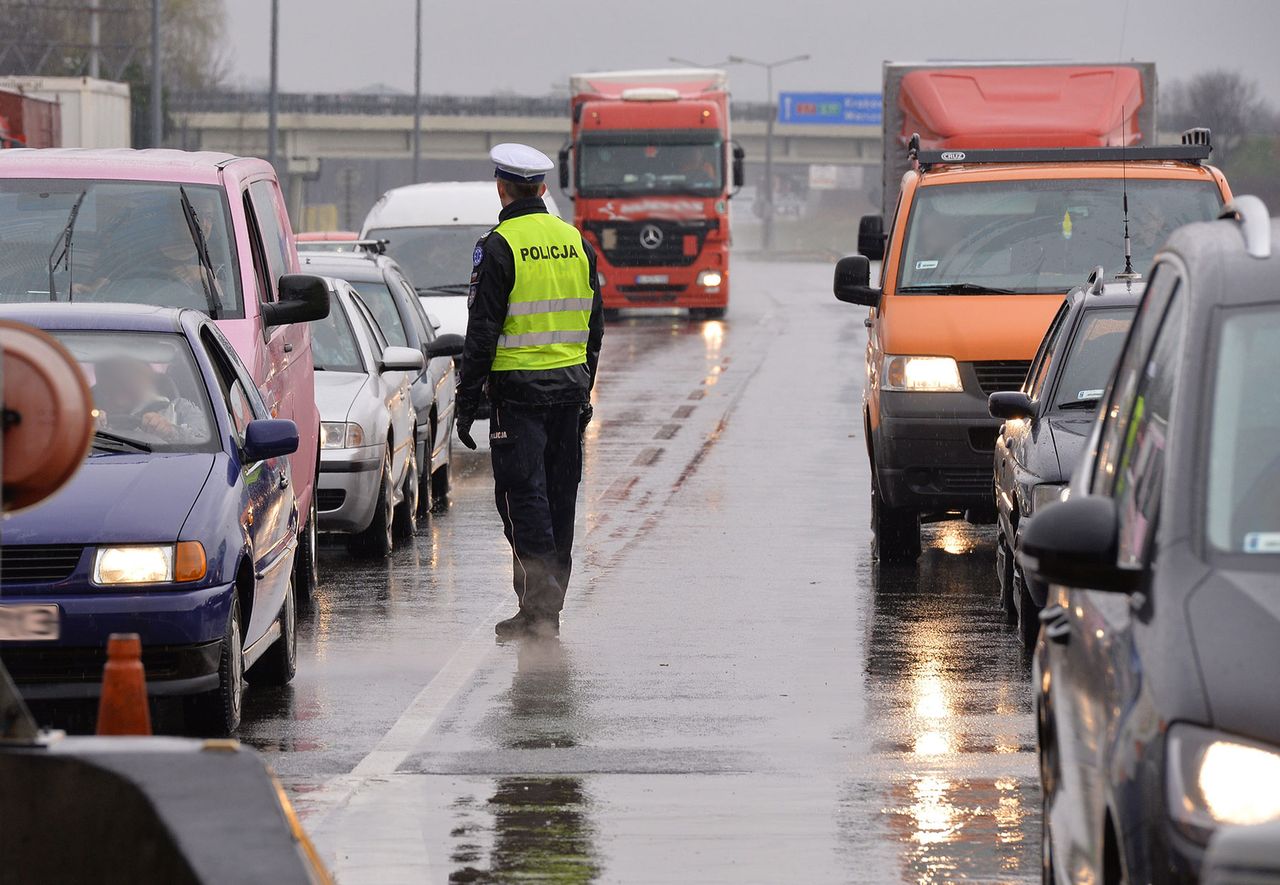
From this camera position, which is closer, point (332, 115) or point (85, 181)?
point (85, 181)

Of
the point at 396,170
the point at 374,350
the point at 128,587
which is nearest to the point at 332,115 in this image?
the point at 396,170

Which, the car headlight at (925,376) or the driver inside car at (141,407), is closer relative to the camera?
the driver inside car at (141,407)

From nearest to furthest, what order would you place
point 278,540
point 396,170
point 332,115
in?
point 278,540 → point 332,115 → point 396,170

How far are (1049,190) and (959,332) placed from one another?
160 cm

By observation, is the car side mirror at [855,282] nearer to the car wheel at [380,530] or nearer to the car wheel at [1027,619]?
the car wheel at [380,530]

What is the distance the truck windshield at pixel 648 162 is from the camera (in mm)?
39625

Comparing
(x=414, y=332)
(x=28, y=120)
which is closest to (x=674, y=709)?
(x=414, y=332)

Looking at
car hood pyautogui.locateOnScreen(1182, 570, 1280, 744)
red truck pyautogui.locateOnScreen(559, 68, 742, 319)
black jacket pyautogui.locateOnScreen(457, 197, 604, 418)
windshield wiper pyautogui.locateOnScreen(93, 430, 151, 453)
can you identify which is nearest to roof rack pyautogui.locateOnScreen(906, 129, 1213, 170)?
black jacket pyautogui.locateOnScreen(457, 197, 604, 418)

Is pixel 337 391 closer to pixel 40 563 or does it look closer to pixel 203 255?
pixel 203 255

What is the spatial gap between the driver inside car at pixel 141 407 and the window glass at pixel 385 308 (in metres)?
7.74

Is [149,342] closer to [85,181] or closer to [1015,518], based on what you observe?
[85,181]

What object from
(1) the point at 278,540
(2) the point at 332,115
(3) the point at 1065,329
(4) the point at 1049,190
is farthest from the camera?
(2) the point at 332,115

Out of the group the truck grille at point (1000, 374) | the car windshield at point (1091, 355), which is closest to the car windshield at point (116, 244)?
the car windshield at point (1091, 355)

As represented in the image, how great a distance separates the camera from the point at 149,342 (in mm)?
9555
